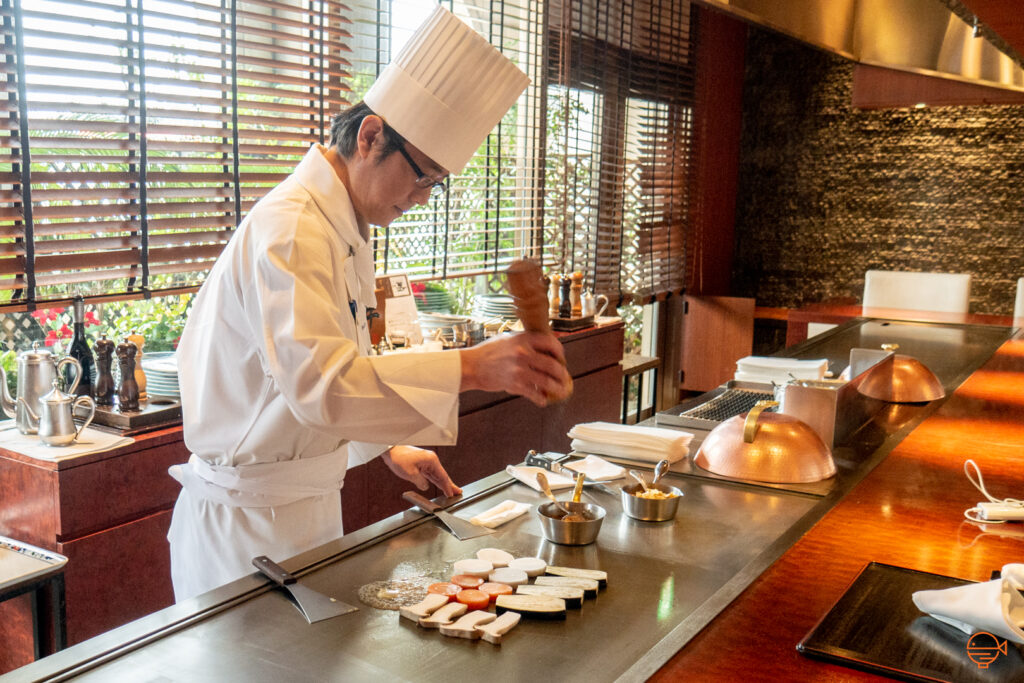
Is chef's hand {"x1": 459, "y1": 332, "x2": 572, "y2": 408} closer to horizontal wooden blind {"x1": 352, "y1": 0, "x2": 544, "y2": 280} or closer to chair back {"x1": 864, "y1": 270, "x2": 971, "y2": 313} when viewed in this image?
horizontal wooden blind {"x1": 352, "y1": 0, "x2": 544, "y2": 280}

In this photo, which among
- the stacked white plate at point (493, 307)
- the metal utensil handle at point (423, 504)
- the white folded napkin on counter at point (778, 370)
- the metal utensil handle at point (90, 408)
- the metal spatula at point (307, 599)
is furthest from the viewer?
the stacked white plate at point (493, 307)

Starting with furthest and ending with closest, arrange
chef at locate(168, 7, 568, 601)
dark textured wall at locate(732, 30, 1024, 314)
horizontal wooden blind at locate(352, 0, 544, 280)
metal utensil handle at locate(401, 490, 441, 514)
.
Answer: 1. dark textured wall at locate(732, 30, 1024, 314)
2. horizontal wooden blind at locate(352, 0, 544, 280)
3. metal utensil handle at locate(401, 490, 441, 514)
4. chef at locate(168, 7, 568, 601)

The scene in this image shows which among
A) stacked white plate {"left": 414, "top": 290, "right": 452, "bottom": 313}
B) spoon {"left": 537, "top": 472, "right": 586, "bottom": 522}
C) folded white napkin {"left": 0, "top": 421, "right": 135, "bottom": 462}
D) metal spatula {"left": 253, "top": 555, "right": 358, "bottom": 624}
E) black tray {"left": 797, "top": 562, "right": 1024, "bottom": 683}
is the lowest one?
folded white napkin {"left": 0, "top": 421, "right": 135, "bottom": 462}

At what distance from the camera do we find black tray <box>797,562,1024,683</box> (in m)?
1.10

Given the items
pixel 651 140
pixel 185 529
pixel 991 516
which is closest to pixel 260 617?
pixel 185 529

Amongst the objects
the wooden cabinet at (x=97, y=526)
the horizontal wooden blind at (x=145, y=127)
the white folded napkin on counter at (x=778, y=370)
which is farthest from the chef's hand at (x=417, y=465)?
the white folded napkin on counter at (x=778, y=370)

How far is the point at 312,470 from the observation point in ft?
5.85

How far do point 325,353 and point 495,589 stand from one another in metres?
0.42

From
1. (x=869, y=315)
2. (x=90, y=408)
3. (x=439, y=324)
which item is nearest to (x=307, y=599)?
(x=90, y=408)

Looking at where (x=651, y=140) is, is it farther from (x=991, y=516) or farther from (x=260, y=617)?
(x=260, y=617)

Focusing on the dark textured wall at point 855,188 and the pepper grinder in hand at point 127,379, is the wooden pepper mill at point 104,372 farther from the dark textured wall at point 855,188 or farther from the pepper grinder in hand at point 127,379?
the dark textured wall at point 855,188

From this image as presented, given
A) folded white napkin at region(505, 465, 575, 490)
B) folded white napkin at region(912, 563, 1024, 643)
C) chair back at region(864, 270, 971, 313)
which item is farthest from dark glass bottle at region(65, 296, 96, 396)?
chair back at region(864, 270, 971, 313)

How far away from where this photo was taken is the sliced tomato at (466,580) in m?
1.35

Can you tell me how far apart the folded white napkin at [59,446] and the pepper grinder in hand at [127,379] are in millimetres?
106
